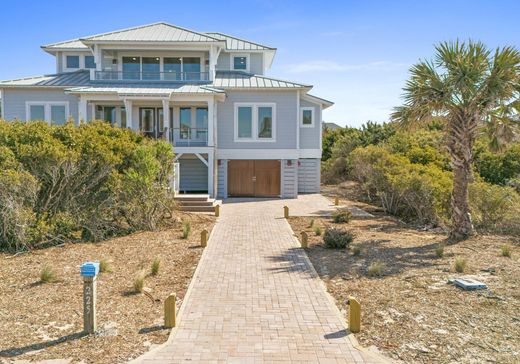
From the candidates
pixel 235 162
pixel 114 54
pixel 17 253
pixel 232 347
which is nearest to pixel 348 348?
pixel 232 347

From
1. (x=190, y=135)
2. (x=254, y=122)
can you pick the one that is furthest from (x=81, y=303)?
(x=254, y=122)

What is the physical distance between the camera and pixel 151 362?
539 centimetres

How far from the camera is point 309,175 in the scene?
2711 centimetres

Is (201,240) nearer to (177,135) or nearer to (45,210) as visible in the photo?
(45,210)

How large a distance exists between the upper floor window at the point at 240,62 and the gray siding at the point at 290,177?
7202 mm

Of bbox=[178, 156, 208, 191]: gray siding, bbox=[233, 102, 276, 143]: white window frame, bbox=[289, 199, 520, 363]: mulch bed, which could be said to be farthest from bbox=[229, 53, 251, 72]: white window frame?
bbox=[289, 199, 520, 363]: mulch bed

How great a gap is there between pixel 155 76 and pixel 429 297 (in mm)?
21027

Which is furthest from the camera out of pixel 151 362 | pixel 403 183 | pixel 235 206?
pixel 235 206

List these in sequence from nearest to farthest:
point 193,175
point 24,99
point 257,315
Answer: point 257,315 → point 24,99 → point 193,175

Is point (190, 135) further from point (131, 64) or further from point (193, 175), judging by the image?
point (131, 64)

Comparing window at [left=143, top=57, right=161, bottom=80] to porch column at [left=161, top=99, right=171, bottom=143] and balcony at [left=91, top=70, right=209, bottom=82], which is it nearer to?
balcony at [left=91, top=70, right=209, bottom=82]

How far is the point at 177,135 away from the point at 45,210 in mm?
12979

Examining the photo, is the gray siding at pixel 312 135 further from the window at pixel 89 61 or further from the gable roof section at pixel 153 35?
the window at pixel 89 61

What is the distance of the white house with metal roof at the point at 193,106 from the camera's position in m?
23.6
